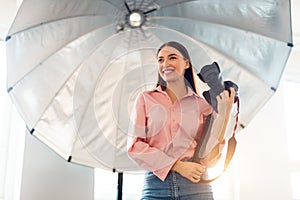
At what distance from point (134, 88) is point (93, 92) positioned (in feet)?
0.42

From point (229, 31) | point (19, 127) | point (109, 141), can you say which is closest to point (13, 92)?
point (109, 141)

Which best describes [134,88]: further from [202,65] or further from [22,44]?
[22,44]

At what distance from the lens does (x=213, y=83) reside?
3.67ft

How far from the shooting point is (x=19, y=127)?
4.77 feet

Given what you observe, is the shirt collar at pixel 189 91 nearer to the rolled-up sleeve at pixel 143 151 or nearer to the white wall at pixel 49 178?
the rolled-up sleeve at pixel 143 151

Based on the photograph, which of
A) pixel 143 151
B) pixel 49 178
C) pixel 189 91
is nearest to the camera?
pixel 143 151

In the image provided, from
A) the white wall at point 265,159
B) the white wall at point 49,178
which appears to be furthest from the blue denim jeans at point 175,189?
the white wall at point 265,159

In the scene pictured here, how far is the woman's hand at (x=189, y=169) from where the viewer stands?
1078 mm

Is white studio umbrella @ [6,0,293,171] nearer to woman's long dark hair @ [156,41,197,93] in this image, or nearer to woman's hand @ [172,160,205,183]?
woman's long dark hair @ [156,41,197,93]

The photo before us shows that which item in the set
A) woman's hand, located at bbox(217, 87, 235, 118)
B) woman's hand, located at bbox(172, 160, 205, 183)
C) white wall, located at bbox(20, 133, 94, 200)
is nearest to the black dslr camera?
woman's hand, located at bbox(217, 87, 235, 118)

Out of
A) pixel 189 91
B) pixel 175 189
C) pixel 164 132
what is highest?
pixel 189 91

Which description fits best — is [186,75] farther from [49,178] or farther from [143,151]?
[49,178]

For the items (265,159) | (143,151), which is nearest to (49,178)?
(143,151)

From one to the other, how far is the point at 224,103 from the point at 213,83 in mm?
68
